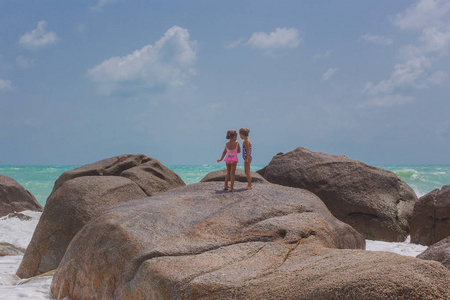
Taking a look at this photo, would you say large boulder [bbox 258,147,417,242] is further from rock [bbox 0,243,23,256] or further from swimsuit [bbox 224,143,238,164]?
rock [bbox 0,243,23,256]

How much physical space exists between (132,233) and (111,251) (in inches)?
10.9

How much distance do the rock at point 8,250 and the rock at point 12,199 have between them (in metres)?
4.30

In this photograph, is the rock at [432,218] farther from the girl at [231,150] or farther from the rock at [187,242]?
the girl at [231,150]

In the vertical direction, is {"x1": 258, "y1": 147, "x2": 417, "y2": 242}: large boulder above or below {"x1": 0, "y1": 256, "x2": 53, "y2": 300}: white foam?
above

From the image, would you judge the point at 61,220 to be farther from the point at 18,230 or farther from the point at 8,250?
the point at 18,230

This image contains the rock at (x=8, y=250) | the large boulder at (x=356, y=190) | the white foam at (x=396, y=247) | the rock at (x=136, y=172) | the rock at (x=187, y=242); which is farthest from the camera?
the large boulder at (x=356, y=190)

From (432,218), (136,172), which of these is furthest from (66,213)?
(432,218)

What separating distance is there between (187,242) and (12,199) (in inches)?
458

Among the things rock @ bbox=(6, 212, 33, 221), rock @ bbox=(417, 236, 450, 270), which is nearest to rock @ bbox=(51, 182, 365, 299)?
rock @ bbox=(417, 236, 450, 270)

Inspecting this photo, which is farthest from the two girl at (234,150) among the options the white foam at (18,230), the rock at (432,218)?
the white foam at (18,230)

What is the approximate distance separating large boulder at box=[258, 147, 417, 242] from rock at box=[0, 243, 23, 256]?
5816 mm

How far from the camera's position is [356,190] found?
10102mm

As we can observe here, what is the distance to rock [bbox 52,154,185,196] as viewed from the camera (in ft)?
31.7

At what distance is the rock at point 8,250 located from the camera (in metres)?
9.25
